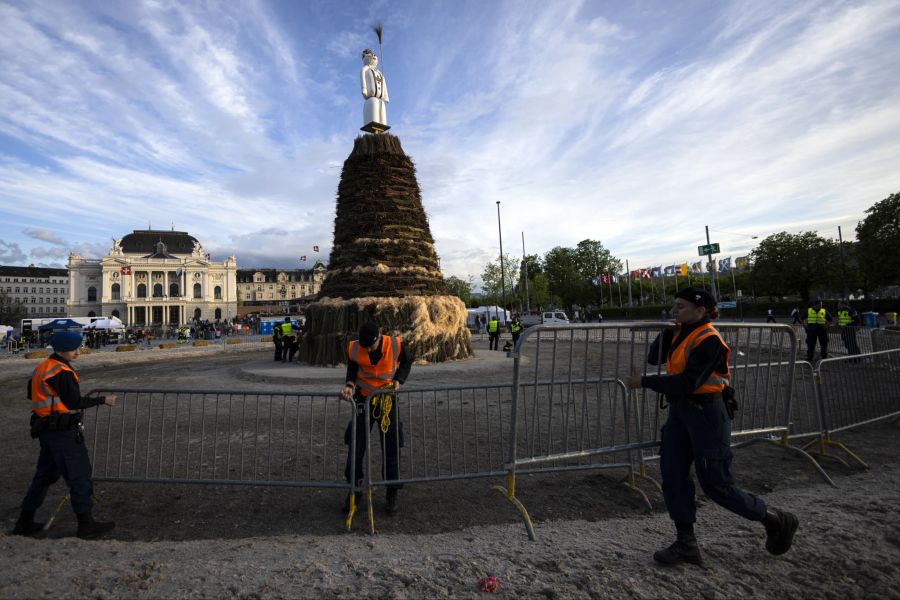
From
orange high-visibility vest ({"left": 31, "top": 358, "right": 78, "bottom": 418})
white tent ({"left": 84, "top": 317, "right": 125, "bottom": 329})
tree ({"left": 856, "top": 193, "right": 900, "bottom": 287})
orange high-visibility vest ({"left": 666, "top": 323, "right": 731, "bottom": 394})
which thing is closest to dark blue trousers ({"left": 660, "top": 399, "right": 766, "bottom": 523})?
orange high-visibility vest ({"left": 666, "top": 323, "right": 731, "bottom": 394})

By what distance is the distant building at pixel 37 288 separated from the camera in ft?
410

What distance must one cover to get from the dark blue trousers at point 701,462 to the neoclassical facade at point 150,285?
114 meters

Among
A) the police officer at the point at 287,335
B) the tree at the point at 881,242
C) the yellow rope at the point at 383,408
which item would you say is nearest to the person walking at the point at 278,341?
the police officer at the point at 287,335

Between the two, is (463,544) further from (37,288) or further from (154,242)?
(37,288)

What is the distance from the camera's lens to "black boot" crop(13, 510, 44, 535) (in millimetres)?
3865

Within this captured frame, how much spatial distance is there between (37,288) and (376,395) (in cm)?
16918

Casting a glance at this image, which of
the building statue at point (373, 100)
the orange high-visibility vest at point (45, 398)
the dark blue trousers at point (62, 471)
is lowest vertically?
the dark blue trousers at point (62, 471)

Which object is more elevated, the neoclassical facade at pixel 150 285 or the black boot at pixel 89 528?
the neoclassical facade at pixel 150 285

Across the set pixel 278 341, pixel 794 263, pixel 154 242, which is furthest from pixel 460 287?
pixel 154 242

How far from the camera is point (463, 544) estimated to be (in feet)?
11.5

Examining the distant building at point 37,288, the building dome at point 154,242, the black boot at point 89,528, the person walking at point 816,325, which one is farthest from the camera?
the distant building at point 37,288

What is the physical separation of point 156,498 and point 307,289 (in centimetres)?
13500

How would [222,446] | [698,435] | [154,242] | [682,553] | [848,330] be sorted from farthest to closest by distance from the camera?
[154,242] < [848,330] < [222,446] < [698,435] < [682,553]

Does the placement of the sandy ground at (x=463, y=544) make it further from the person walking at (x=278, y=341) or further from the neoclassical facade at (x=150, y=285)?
the neoclassical facade at (x=150, y=285)
